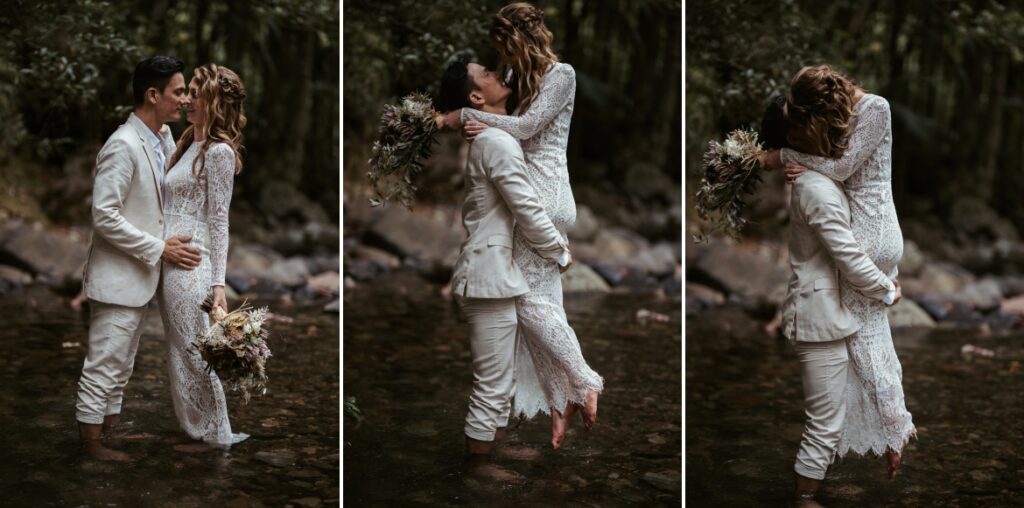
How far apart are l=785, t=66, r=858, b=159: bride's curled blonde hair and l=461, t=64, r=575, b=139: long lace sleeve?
0.83 m

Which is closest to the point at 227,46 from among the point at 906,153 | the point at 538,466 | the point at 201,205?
the point at 201,205

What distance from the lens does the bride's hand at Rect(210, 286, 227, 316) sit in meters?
4.43

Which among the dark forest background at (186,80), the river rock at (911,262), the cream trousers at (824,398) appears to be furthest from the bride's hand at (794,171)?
the river rock at (911,262)

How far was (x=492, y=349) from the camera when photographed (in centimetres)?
459

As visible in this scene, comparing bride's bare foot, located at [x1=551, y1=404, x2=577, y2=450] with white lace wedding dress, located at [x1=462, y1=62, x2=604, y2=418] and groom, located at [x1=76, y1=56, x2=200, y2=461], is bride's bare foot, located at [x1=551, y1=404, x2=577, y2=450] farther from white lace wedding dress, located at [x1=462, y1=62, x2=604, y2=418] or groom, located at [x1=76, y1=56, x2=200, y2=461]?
groom, located at [x1=76, y1=56, x2=200, y2=461]

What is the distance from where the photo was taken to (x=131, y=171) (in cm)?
446

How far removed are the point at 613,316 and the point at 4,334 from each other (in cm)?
386

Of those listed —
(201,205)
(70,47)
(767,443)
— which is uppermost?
(70,47)

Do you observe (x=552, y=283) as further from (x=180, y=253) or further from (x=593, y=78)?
(x=593, y=78)

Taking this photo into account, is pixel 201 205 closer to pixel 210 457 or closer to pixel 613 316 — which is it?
pixel 210 457

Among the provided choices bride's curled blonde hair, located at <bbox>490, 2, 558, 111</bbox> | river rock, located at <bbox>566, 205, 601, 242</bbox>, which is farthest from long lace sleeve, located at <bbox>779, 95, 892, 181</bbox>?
river rock, located at <bbox>566, 205, 601, 242</bbox>

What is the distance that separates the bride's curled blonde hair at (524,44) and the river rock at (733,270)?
217 inches

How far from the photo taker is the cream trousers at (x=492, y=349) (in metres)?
4.59

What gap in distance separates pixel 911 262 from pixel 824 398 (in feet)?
24.5
